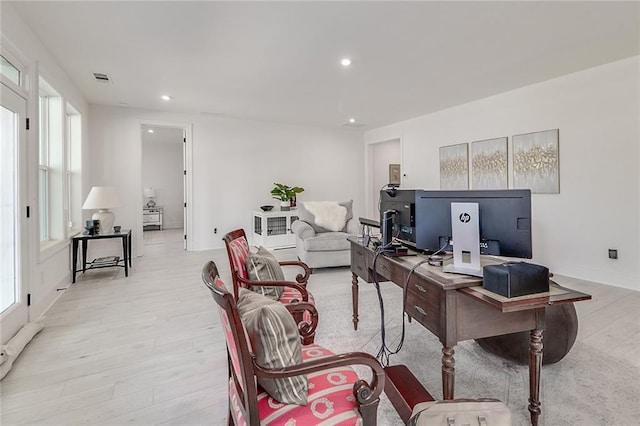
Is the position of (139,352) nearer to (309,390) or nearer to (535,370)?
(309,390)

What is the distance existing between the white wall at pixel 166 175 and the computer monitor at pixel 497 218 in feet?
29.6

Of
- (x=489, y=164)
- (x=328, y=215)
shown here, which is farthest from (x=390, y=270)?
(x=489, y=164)

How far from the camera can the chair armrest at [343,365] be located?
37.1 inches

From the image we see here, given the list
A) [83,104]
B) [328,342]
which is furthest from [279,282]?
[83,104]

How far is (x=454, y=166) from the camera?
5520 millimetres

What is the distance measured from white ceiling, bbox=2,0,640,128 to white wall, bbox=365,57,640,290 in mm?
273

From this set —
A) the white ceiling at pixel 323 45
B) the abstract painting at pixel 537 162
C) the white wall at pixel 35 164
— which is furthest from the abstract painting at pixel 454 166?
the white wall at pixel 35 164

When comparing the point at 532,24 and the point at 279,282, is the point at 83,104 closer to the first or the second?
the point at 279,282

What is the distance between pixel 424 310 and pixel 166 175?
9.62 meters

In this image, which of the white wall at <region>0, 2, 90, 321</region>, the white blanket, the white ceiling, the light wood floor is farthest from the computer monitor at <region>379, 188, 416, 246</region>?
the white wall at <region>0, 2, 90, 321</region>

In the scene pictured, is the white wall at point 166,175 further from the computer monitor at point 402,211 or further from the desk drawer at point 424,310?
the desk drawer at point 424,310

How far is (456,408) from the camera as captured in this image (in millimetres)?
1200

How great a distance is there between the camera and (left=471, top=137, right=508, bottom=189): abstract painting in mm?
4715

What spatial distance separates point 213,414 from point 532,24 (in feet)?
12.8
